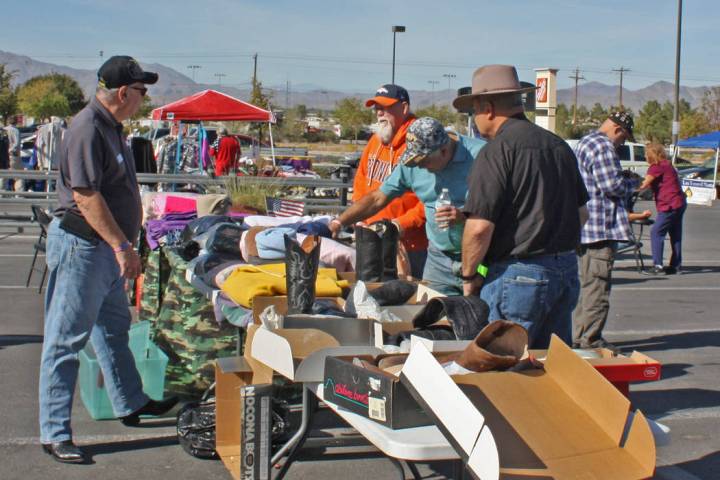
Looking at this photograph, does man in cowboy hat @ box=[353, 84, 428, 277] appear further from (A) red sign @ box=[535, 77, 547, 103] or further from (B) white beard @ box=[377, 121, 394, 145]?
(A) red sign @ box=[535, 77, 547, 103]

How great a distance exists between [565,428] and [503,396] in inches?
8.8

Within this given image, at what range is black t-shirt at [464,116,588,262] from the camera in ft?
14.0

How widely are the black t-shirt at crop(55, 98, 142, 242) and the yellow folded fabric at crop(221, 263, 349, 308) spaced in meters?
0.64

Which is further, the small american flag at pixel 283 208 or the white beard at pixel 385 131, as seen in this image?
the small american flag at pixel 283 208

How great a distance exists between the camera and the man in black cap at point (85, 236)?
4.77 metres

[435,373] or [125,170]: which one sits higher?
[125,170]

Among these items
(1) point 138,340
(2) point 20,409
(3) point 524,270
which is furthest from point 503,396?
(2) point 20,409

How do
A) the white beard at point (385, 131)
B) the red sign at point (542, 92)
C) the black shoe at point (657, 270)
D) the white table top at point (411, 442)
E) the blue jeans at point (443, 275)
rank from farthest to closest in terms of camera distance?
1. the red sign at point (542, 92)
2. the black shoe at point (657, 270)
3. the white beard at point (385, 131)
4. the blue jeans at point (443, 275)
5. the white table top at point (411, 442)

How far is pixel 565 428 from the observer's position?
10.2 feet

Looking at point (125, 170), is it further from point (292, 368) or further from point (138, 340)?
point (292, 368)

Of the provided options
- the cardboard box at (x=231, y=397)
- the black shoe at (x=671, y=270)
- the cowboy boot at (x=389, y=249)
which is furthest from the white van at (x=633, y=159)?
the cardboard box at (x=231, y=397)

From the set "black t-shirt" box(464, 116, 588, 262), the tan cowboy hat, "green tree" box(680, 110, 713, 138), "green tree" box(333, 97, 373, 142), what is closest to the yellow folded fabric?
"black t-shirt" box(464, 116, 588, 262)

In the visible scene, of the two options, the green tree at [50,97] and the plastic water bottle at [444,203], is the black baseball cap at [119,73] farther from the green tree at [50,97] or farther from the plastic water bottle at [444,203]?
the green tree at [50,97]

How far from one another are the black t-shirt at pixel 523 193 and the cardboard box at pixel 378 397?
51.1 inches
